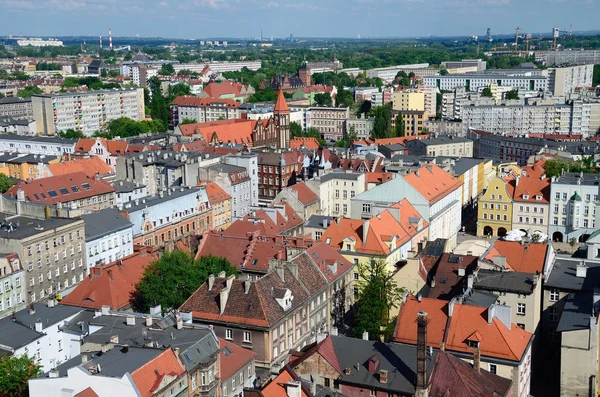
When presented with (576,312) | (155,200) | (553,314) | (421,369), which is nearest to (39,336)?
(421,369)

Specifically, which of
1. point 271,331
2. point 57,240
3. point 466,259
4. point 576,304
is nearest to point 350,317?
point 466,259

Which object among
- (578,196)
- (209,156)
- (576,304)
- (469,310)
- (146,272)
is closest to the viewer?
(469,310)

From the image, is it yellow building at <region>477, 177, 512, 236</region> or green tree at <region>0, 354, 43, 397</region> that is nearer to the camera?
green tree at <region>0, 354, 43, 397</region>

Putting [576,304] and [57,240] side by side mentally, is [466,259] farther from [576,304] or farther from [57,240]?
[57,240]

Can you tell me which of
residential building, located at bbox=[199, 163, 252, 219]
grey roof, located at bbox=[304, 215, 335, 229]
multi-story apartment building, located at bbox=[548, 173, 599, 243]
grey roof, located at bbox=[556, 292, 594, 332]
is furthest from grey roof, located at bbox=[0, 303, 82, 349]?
multi-story apartment building, located at bbox=[548, 173, 599, 243]

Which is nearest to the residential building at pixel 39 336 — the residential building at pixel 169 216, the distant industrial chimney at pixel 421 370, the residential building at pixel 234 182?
the residential building at pixel 169 216

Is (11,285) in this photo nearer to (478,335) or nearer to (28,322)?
(28,322)

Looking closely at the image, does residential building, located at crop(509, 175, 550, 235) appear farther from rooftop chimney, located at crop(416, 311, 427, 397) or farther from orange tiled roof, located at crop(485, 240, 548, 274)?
rooftop chimney, located at crop(416, 311, 427, 397)
